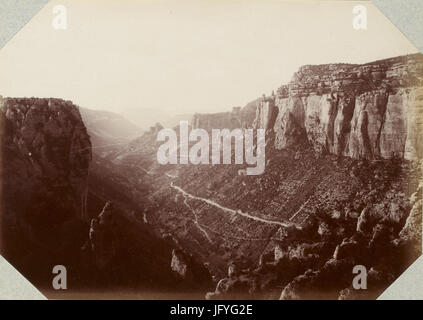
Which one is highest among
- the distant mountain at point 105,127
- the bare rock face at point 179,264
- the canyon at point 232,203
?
the distant mountain at point 105,127

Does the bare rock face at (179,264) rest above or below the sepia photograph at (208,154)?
below

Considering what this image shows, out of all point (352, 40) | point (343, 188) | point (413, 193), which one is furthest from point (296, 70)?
point (413, 193)

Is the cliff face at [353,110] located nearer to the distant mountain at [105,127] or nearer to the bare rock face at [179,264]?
the distant mountain at [105,127]

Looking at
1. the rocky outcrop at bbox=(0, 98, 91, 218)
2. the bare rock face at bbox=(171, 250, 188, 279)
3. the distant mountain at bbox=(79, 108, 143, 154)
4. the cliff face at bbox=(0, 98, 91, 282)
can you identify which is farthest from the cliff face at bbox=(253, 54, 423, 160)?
the cliff face at bbox=(0, 98, 91, 282)

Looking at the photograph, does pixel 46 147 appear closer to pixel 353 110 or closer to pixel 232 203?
pixel 232 203

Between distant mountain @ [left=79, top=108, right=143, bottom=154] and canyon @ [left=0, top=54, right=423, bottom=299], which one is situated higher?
distant mountain @ [left=79, top=108, right=143, bottom=154]

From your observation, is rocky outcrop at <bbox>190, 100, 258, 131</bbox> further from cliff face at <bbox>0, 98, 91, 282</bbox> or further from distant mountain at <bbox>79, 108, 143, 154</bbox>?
cliff face at <bbox>0, 98, 91, 282</bbox>

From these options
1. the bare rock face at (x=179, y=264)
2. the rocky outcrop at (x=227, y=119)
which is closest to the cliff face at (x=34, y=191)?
the bare rock face at (x=179, y=264)
